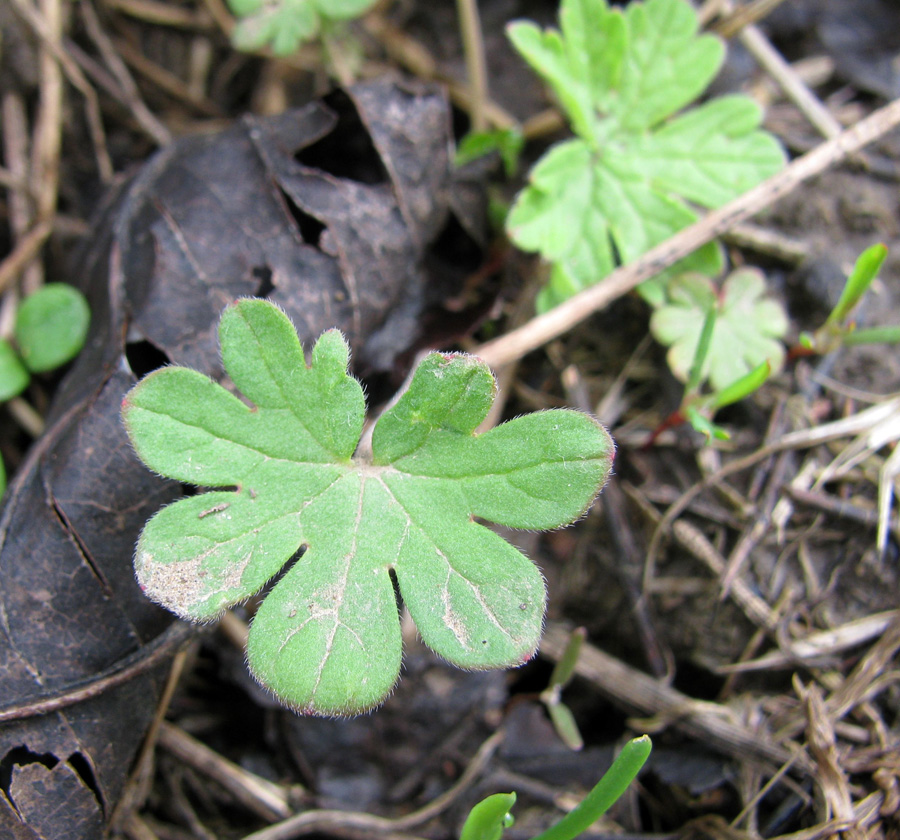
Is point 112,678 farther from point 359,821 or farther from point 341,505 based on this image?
point 359,821

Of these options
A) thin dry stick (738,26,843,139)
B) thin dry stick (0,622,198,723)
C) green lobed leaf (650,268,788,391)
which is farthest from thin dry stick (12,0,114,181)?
thin dry stick (738,26,843,139)

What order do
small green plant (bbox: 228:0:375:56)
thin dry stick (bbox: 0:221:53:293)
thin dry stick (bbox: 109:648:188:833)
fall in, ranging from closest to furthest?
thin dry stick (bbox: 109:648:188:833)
thin dry stick (bbox: 0:221:53:293)
small green plant (bbox: 228:0:375:56)

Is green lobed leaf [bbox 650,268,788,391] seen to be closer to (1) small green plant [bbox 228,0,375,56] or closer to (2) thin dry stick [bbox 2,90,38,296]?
(1) small green plant [bbox 228,0,375,56]

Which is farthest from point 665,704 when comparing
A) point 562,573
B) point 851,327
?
point 851,327

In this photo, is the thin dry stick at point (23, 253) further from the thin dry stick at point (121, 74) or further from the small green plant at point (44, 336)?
the thin dry stick at point (121, 74)

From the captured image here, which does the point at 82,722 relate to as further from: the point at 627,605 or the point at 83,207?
the point at 83,207

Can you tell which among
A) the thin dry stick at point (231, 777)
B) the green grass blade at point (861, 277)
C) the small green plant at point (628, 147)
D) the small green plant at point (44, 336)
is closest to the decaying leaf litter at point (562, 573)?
the thin dry stick at point (231, 777)
